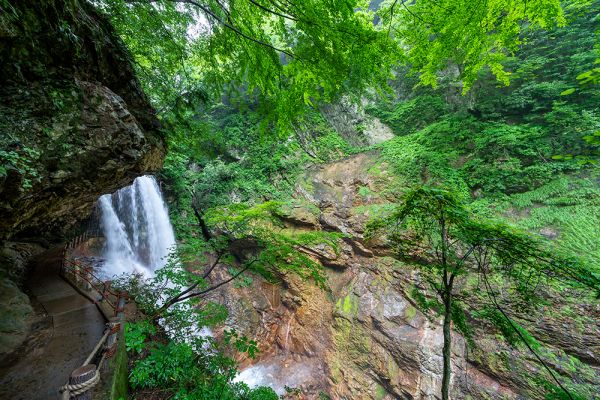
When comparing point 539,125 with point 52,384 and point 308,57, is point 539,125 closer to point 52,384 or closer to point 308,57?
point 308,57

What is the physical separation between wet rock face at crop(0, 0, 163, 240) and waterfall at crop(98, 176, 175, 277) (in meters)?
7.41

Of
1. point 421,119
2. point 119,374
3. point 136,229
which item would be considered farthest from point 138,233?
point 421,119

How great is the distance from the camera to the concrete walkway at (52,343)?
387cm

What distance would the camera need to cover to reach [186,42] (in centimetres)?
555

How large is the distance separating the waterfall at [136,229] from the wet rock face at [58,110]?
7413 mm

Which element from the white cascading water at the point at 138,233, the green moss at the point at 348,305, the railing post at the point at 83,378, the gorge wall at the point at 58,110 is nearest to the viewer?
the gorge wall at the point at 58,110

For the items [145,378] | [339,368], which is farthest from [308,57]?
[339,368]

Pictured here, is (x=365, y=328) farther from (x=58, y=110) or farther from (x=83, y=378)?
(x=58, y=110)

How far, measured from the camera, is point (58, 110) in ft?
10.5

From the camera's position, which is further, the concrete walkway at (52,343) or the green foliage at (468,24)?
the concrete walkway at (52,343)

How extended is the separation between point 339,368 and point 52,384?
341 inches

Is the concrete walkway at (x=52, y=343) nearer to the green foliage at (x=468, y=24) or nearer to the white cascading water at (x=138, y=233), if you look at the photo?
the white cascading water at (x=138, y=233)

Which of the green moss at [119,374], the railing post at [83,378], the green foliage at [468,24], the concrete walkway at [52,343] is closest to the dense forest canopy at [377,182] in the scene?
the green foliage at [468,24]

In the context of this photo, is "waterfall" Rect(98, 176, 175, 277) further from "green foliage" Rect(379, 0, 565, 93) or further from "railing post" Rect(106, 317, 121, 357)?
"green foliage" Rect(379, 0, 565, 93)
